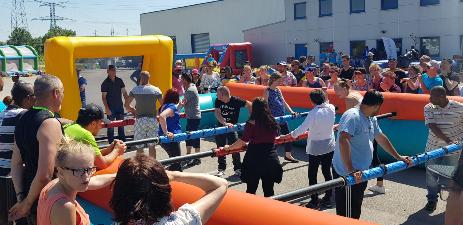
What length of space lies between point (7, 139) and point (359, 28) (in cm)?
2674

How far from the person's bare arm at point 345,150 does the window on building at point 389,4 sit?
78.9ft

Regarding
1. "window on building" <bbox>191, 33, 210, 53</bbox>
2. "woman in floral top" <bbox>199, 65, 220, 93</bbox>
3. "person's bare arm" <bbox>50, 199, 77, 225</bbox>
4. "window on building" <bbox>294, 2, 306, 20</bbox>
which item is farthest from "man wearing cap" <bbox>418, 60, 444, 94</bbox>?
"window on building" <bbox>191, 33, 210, 53</bbox>

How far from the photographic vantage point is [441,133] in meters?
6.08

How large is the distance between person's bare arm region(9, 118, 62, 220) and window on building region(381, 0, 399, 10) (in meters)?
26.2

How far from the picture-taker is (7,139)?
4152 mm

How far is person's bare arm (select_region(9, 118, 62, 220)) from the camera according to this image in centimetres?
Answer: 338

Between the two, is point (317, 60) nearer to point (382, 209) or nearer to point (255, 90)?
point (255, 90)

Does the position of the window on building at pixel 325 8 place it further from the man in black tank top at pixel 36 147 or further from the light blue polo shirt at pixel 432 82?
the man in black tank top at pixel 36 147

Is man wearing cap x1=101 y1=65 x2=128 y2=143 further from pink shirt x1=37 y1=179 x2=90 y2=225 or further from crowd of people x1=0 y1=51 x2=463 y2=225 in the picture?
A: pink shirt x1=37 y1=179 x2=90 y2=225

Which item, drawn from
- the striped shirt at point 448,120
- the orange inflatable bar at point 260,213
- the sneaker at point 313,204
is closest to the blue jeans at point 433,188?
the striped shirt at point 448,120

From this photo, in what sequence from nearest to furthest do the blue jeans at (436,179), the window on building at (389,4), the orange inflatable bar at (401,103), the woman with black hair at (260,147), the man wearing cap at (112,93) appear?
the woman with black hair at (260,147) < the blue jeans at (436,179) < the orange inflatable bar at (401,103) < the man wearing cap at (112,93) < the window on building at (389,4)

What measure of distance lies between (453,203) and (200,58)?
94.1 ft

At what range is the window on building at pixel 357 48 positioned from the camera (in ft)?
93.5

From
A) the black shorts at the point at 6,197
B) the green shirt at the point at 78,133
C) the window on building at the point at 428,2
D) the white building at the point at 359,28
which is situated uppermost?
the window on building at the point at 428,2
